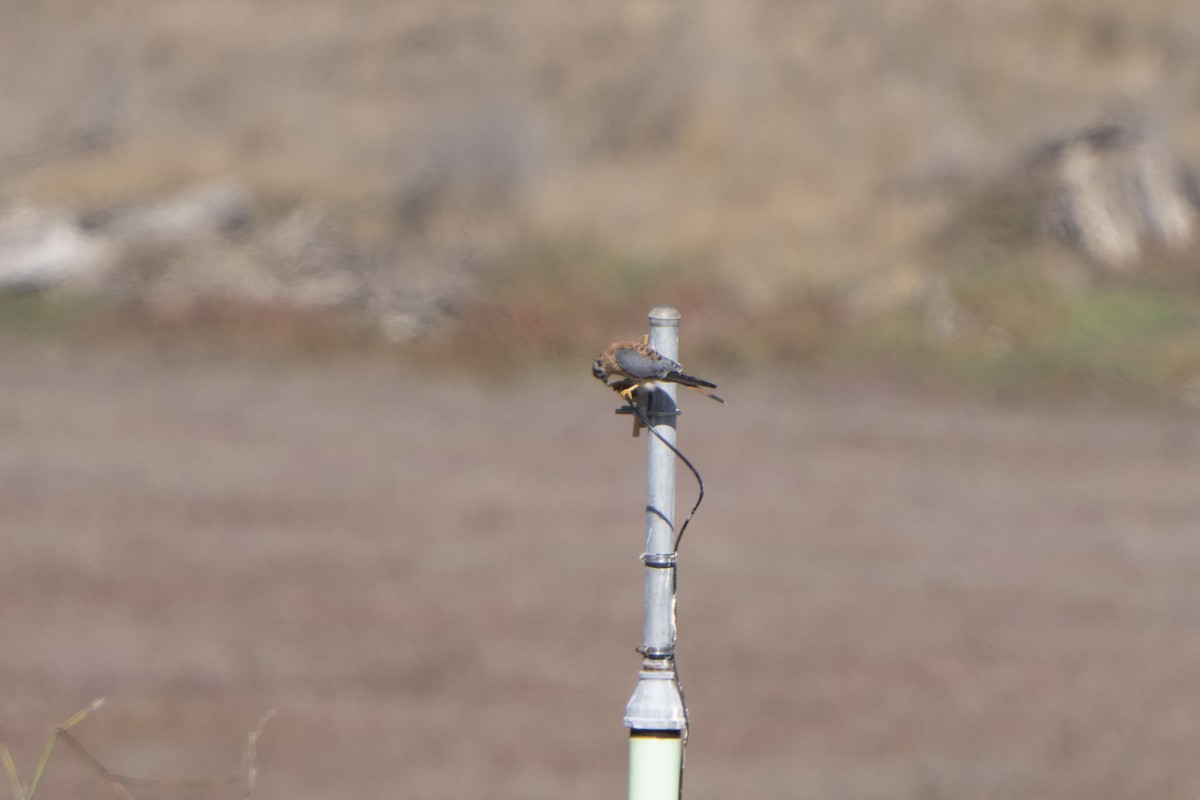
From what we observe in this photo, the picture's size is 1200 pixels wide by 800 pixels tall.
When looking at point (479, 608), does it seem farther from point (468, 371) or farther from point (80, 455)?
point (468, 371)

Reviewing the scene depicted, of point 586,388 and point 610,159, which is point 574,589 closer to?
point 586,388

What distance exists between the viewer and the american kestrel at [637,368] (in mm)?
2236

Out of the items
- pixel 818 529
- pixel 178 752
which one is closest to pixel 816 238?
pixel 818 529

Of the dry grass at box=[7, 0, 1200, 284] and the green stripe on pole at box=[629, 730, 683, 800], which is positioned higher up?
the dry grass at box=[7, 0, 1200, 284]

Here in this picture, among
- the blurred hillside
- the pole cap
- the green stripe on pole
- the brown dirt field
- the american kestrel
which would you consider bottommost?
the green stripe on pole

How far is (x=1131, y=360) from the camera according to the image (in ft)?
47.0

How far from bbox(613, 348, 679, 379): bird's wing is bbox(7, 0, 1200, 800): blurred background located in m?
3.94

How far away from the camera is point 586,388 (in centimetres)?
1430

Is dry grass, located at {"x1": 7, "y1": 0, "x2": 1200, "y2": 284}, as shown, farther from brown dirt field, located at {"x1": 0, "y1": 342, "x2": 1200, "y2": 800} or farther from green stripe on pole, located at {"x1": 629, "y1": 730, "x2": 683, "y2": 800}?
green stripe on pole, located at {"x1": 629, "y1": 730, "x2": 683, "y2": 800}

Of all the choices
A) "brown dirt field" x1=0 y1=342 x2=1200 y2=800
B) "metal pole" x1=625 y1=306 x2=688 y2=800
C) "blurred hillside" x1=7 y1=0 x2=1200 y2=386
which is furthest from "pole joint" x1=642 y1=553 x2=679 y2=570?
"blurred hillside" x1=7 y1=0 x2=1200 y2=386

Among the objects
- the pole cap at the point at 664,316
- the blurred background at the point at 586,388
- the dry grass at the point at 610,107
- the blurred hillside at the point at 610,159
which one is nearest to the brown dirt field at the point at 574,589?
the blurred background at the point at 586,388

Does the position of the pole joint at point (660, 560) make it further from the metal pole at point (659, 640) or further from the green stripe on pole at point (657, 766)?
the green stripe on pole at point (657, 766)

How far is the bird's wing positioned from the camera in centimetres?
224

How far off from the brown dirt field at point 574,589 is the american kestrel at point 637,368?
3.88 metres
